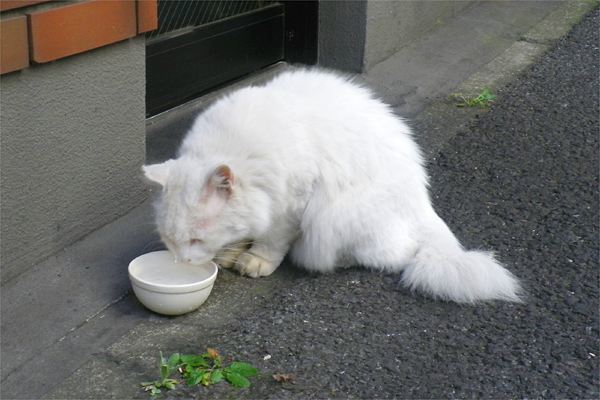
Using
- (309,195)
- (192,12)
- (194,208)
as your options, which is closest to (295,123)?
(309,195)

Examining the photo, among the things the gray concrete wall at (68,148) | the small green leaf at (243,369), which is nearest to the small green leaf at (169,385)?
the small green leaf at (243,369)

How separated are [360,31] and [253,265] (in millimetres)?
2983

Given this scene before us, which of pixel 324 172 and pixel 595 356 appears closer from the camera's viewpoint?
pixel 595 356

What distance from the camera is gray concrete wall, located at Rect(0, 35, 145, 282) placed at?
309cm

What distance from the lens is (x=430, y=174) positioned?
15.0 feet

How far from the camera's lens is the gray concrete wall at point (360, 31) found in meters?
5.77

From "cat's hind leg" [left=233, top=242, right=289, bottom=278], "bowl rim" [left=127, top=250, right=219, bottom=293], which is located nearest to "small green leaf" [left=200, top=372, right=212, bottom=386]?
"bowl rim" [left=127, top=250, right=219, bottom=293]

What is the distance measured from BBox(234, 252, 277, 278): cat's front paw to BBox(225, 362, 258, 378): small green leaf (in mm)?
779

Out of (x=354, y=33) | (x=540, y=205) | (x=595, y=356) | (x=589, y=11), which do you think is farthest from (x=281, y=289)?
(x=589, y=11)

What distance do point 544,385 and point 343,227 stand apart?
113 cm

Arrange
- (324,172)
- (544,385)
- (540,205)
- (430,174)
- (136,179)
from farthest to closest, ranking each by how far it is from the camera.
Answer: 1. (430,174)
2. (540,205)
3. (136,179)
4. (324,172)
5. (544,385)

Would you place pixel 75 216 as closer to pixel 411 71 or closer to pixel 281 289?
pixel 281 289

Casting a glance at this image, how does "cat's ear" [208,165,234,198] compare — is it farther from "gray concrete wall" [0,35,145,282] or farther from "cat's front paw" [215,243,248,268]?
"gray concrete wall" [0,35,145,282]

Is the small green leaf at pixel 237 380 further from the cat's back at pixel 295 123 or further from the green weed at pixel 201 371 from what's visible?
the cat's back at pixel 295 123
